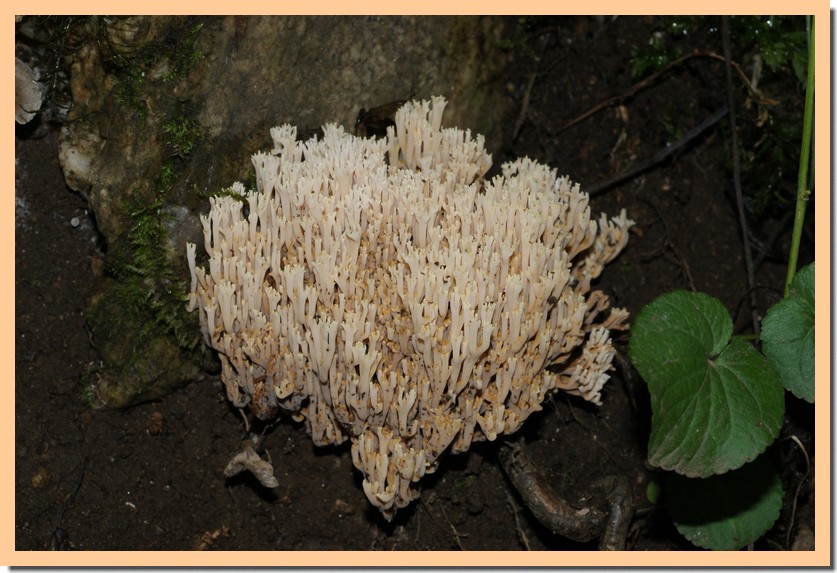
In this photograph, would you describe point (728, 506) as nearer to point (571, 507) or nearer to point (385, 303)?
point (571, 507)

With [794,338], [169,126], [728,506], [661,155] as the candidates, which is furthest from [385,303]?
[661,155]

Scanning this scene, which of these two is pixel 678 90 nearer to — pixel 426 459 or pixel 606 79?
pixel 606 79

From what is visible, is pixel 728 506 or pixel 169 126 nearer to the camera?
pixel 169 126

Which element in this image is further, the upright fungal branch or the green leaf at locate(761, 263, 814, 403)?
the green leaf at locate(761, 263, 814, 403)

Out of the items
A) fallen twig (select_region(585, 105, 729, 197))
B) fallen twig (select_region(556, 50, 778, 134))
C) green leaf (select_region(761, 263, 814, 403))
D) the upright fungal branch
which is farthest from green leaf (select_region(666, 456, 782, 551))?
fallen twig (select_region(556, 50, 778, 134))

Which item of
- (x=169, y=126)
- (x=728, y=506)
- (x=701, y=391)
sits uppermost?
(x=169, y=126)

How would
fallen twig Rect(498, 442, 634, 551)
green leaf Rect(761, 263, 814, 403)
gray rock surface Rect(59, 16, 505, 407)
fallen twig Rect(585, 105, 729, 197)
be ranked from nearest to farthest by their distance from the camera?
green leaf Rect(761, 263, 814, 403), gray rock surface Rect(59, 16, 505, 407), fallen twig Rect(498, 442, 634, 551), fallen twig Rect(585, 105, 729, 197)

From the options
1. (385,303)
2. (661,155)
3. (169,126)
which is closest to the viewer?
(385,303)

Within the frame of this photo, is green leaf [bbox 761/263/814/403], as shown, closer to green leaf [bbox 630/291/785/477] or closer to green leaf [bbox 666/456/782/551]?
green leaf [bbox 630/291/785/477]
